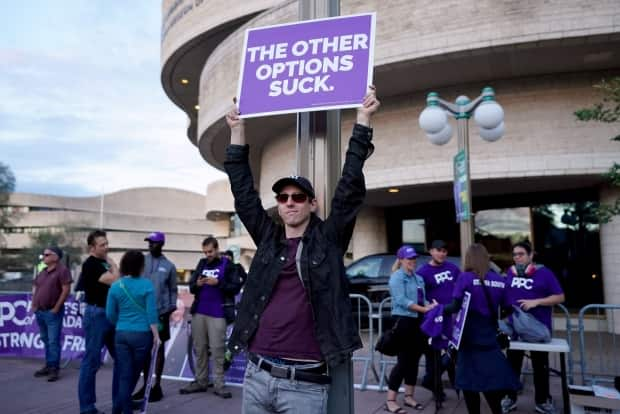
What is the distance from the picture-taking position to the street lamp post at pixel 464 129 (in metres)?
7.54

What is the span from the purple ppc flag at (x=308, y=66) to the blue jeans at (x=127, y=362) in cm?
332

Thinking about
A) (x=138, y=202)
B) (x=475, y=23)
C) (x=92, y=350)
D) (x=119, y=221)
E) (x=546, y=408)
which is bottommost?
(x=546, y=408)

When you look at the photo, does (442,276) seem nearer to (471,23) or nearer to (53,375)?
(53,375)

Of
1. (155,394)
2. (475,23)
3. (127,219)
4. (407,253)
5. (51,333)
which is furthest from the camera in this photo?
(127,219)

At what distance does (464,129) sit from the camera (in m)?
8.10

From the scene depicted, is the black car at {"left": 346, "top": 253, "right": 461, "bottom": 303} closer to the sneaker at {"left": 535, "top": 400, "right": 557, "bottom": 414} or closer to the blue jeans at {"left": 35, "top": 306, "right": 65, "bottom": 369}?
the sneaker at {"left": 535, "top": 400, "right": 557, "bottom": 414}

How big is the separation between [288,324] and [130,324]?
338 cm

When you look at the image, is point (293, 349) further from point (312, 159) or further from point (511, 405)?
point (511, 405)

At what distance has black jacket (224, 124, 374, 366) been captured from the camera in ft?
8.24

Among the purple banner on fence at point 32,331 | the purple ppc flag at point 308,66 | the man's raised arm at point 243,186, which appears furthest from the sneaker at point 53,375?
the purple ppc flag at point 308,66

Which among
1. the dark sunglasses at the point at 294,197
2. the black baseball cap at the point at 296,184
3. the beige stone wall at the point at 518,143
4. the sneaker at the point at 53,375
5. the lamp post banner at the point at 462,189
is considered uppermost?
the beige stone wall at the point at 518,143

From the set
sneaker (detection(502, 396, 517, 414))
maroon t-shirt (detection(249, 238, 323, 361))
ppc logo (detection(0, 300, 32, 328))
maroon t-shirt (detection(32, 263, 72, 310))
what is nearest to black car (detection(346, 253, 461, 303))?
sneaker (detection(502, 396, 517, 414))

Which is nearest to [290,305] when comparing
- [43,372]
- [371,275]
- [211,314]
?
[211,314]

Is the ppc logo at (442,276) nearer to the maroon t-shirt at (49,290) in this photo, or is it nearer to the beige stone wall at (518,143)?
the maroon t-shirt at (49,290)
